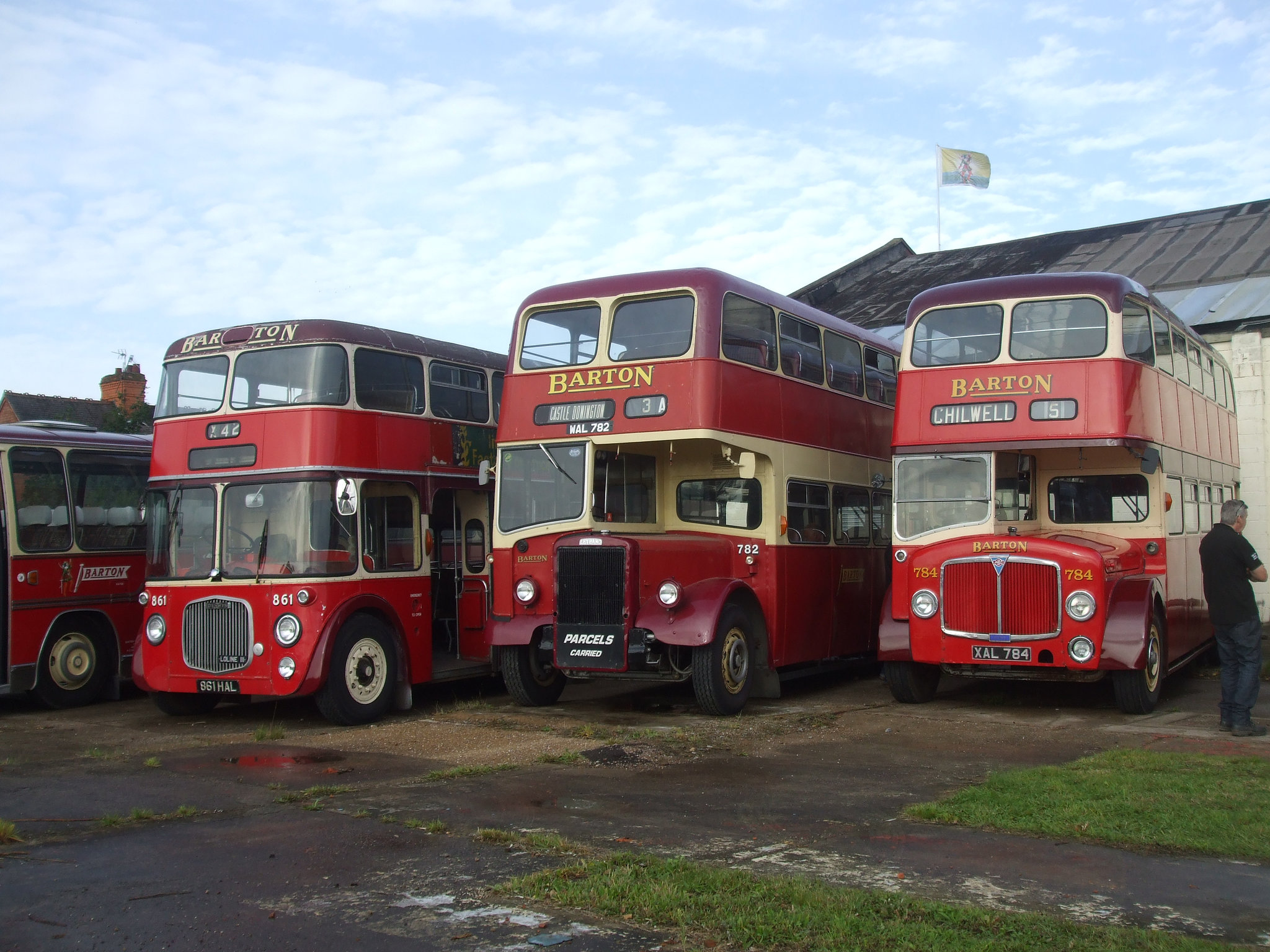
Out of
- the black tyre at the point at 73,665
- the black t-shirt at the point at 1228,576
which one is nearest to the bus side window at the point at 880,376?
the black t-shirt at the point at 1228,576

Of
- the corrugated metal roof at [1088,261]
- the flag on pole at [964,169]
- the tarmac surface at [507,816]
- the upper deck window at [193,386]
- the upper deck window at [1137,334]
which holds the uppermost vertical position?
the flag on pole at [964,169]

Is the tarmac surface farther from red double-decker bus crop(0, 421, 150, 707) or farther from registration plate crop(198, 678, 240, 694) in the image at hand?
red double-decker bus crop(0, 421, 150, 707)

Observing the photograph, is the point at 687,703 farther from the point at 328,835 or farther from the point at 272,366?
the point at 328,835

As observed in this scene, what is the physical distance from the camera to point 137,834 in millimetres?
7043

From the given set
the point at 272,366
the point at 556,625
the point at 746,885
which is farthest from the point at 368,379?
the point at 746,885

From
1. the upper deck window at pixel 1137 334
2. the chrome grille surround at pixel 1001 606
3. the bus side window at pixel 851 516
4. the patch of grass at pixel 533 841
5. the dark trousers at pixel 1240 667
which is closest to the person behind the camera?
the patch of grass at pixel 533 841

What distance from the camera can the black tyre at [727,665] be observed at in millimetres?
11336

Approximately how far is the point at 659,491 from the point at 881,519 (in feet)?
14.8

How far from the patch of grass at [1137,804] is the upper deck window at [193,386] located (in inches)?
328

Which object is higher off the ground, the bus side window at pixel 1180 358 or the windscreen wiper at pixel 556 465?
the bus side window at pixel 1180 358

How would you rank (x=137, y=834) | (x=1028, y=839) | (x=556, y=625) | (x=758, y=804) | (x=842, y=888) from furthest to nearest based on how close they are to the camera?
1. (x=556, y=625)
2. (x=758, y=804)
3. (x=137, y=834)
4. (x=1028, y=839)
5. (x=842, y=888)

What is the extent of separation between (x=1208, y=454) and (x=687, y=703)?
7494 millimetres

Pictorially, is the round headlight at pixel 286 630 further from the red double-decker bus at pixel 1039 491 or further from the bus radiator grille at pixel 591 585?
the red double-decker bus at pixel 1039 491

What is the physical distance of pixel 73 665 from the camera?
13.7 meters
